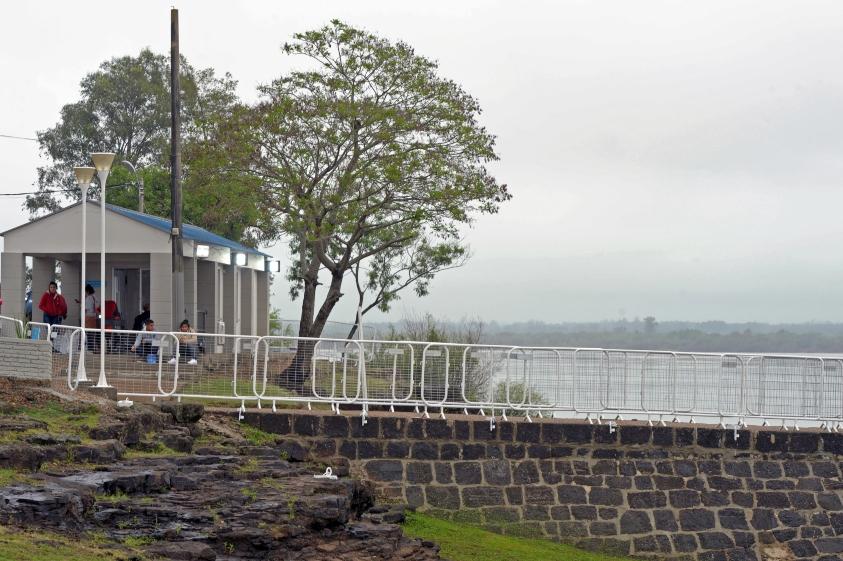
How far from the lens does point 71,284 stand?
104ft

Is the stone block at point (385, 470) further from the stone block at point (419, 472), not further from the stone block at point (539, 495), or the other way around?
the stone block at point (539, 495)

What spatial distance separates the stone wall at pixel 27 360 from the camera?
17.1 m

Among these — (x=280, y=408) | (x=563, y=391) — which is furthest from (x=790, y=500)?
(x=280, y=408)

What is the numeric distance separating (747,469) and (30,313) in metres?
19.6

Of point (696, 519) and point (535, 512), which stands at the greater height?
point (535, 512)

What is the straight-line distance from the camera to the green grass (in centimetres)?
1516

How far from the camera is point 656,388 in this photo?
1775 cm

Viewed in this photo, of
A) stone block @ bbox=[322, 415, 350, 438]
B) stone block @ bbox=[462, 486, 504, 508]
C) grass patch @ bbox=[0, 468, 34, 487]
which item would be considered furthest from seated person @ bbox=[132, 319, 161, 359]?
grass patch @ bbox=[0, 468, 34, 487]

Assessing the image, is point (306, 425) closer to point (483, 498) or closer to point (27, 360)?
point (483, 498)

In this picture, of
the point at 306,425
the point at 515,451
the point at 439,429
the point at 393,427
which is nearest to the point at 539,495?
the point at 515,451

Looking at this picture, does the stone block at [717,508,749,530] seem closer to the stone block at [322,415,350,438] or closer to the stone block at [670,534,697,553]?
the stone block at [670,534,697,553]

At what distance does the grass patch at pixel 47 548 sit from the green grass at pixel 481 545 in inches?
228

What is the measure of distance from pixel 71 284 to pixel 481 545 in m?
18.9

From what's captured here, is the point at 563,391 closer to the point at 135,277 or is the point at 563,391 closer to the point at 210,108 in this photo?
the point at 135,277
